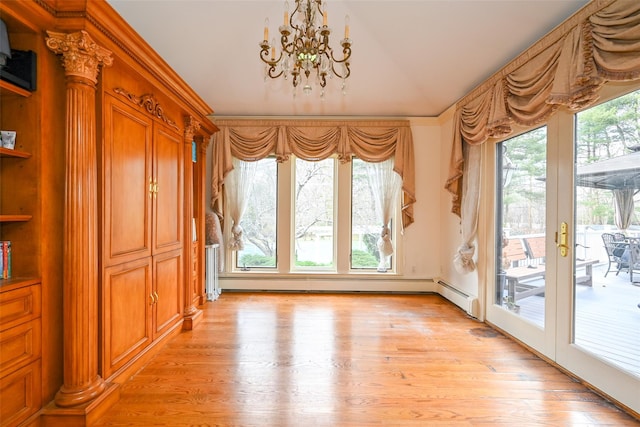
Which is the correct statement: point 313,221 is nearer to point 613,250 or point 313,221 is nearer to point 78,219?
point 78,219

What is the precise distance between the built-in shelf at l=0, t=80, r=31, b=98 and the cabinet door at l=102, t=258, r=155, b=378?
1.12 m

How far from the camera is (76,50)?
1.63 m

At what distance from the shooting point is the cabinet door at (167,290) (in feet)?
8.23

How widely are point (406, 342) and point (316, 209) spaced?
7.50ft

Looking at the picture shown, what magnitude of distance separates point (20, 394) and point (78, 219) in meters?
0.97

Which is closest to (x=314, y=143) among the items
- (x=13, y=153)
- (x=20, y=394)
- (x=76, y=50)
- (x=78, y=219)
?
(x=76, y=50)

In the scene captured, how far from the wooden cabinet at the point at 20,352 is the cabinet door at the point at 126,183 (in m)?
0.42

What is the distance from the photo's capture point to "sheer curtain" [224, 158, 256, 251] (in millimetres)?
4184

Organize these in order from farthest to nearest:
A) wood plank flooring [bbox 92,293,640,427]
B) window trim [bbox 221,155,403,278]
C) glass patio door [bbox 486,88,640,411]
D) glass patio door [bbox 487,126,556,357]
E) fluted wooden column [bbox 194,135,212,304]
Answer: window trim [bbox 221,155,403,278] < fluted wooden column [bbox 194,135,212,304] < glass patio door [bbox 487,126,556,357] < glass patio door [bbox 486,88,640,411] < wood plank flooring [bbox 92,293,640,427]

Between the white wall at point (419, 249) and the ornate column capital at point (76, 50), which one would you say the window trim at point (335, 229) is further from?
the ornate column capital at point (76, 50)

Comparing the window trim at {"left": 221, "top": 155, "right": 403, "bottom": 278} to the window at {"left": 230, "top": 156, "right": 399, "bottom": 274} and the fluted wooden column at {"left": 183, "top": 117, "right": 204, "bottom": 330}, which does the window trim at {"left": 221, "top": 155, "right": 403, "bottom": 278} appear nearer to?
the window at {"left": 230, "top": 156, "right": 399, "bottom": 274}

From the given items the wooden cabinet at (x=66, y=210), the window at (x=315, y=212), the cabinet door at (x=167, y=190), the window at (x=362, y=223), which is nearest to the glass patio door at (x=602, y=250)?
the window at (x=362, y=223)

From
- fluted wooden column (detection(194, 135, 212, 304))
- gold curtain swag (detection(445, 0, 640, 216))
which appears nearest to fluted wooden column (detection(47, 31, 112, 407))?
fluted wooden column (detection(194, 135, 212, 304))

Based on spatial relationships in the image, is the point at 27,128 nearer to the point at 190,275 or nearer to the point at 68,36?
the point at 68,36
